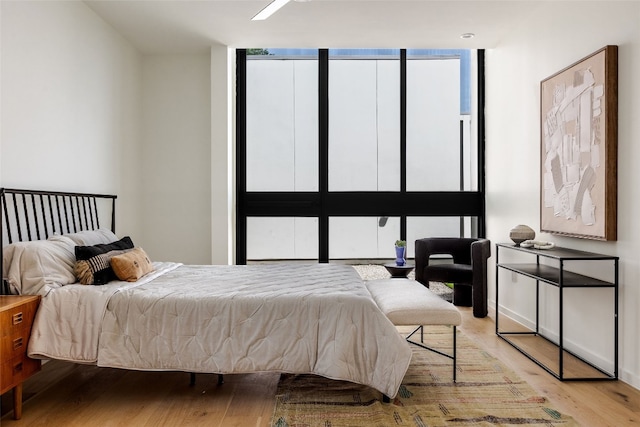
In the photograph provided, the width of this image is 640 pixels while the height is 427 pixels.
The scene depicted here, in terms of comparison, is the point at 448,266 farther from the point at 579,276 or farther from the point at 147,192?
the point at 147,192

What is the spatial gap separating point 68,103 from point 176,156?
1590mm

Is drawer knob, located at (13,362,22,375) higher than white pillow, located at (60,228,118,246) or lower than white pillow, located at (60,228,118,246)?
lower

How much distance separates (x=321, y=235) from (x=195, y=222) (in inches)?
57.7

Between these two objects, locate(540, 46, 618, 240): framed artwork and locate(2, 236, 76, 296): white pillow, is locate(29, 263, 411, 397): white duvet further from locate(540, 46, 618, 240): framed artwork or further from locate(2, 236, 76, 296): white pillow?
locate(540, 46, 618, 240): framed artwork

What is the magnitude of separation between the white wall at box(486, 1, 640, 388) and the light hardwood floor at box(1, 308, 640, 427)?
406 mm

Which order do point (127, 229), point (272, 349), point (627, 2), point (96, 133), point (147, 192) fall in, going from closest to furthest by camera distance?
1. point (272, 349)
2. point (627, 2)
3. point (96, 133)
4. point (127, 229)
5. point (147, 192)

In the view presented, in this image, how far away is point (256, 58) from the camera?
207 inches

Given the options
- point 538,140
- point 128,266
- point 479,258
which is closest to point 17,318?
point 128,266

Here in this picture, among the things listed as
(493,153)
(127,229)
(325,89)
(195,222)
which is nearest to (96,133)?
(127,229)

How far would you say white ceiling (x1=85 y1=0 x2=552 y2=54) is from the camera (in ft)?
12.7

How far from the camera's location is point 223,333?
8.21 feet

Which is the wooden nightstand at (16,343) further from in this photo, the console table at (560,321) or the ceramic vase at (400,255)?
the ceramic vase at (400,255)

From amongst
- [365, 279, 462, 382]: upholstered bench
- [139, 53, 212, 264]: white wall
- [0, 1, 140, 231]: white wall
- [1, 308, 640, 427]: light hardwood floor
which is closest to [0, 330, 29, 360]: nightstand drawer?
[1, 308, 640, 427]: light hardwood floor

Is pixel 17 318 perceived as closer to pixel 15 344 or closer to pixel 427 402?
pixel 15 344
